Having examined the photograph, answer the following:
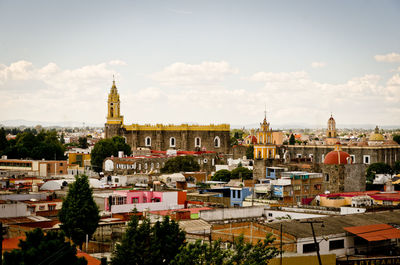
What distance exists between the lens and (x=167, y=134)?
75.4 metres

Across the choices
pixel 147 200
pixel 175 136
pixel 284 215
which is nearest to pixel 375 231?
pixel 284 215

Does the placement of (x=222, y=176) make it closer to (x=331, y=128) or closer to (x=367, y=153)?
(x=367, y=153)

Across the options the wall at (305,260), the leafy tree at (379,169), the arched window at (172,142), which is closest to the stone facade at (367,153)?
the leafy tree at (379,169)

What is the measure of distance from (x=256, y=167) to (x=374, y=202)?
16619 mm

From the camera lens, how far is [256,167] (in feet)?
152

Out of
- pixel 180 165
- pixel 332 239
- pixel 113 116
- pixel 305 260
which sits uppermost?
pixel 113 116

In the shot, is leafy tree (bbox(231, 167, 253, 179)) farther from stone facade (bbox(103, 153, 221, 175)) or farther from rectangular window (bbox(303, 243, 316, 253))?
rectangular window (bbox(303, 243, 316, 253))

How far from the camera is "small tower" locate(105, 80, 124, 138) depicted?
2916 inches

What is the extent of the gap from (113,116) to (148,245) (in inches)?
2367

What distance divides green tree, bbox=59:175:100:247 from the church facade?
52.3 metres

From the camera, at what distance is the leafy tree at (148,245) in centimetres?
1545

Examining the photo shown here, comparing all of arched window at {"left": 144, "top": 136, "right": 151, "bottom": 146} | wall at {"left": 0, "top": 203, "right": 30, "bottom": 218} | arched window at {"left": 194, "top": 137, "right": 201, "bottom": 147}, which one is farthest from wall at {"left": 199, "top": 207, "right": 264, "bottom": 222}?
arched window at {"left": 144, "top": 136, "right": 151, "bottom": 146}

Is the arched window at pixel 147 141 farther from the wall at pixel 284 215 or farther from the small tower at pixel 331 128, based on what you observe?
the wall at pixel 284 215

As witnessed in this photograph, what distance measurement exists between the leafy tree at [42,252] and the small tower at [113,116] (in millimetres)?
60617
